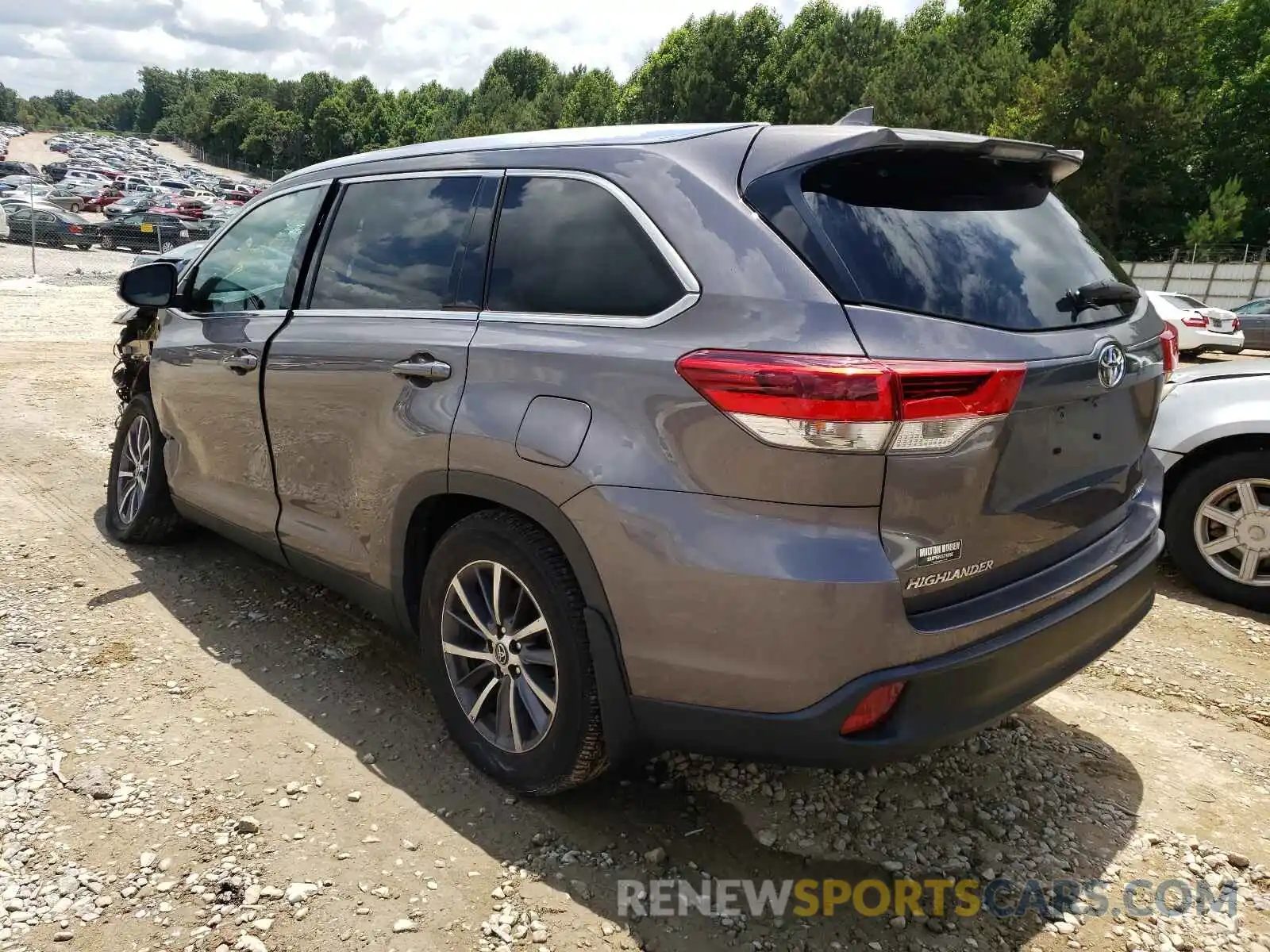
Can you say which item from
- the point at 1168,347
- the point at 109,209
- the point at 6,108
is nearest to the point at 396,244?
the point at 1168,347

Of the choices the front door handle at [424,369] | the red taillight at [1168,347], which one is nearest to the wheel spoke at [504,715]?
the front door handle at [424,369]

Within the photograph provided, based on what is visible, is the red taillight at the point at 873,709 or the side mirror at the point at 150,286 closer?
the red taillight at the point at 873,709

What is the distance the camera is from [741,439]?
213 cm

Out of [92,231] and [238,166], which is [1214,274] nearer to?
[92,231]

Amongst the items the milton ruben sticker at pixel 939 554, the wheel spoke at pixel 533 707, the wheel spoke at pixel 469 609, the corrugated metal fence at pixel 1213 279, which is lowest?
the wheel spoke at pixel 533 707

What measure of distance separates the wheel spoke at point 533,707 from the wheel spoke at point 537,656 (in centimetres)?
7

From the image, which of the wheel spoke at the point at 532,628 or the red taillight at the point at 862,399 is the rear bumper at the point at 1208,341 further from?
the wheel spoke at the point at 532,628

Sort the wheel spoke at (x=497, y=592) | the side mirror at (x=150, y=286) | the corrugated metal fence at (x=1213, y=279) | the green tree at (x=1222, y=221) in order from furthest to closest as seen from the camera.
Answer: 1. the green tree at (x=1222, y=221)
2. the corrugated metal fence at (x=1213, y=279)
3. the side mirror at (x=150, y=286)
4. the wheel spoke at (x=497, y=592)

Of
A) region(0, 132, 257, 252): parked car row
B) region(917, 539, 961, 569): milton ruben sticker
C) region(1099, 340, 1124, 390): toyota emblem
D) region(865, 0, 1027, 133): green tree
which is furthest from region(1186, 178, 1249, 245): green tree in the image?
region(917, 539, 961, 569): milton ruben sticker

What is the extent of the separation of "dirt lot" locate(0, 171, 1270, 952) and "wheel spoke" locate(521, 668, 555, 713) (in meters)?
0.37

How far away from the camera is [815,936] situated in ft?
7.66

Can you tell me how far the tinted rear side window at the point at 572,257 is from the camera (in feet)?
7.99

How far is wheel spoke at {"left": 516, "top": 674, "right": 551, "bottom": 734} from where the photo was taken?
2.69 m

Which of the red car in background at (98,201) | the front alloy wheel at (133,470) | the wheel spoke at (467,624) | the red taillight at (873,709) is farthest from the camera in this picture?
the red car in background at (98,201)
